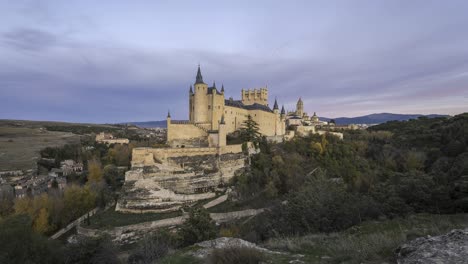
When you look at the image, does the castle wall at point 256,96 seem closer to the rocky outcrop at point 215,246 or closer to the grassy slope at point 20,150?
the grassy slope at point 20,150

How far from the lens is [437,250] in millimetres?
4930

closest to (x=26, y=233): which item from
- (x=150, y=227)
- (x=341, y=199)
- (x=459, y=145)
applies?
(x=150, y=227)

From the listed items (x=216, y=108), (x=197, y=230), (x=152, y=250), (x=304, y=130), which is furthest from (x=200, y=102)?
(x=152, y=250)

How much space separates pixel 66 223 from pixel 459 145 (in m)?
47.9

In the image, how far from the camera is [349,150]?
1566 inches

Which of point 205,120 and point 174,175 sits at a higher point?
point 205,120

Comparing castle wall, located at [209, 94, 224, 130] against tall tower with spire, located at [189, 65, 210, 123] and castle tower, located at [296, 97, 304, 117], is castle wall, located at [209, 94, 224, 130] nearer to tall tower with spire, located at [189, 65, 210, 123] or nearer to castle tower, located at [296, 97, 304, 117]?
tall tower with spire, located at [189, 65, 210, 123]

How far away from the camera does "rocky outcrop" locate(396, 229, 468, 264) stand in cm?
449

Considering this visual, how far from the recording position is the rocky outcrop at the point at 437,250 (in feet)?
14.7

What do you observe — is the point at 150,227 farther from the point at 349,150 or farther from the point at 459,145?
the point at 459,145

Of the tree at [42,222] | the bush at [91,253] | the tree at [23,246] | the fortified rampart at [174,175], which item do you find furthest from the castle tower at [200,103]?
the tree at [23,246]

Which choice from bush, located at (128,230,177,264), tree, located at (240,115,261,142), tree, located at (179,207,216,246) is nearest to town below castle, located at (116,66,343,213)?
tree, located at (240,115,261,142)

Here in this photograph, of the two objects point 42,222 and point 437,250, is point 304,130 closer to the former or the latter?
point 42,222

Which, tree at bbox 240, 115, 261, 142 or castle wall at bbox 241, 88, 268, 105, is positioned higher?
castle wall at bbox 241, 88, 268, 105
